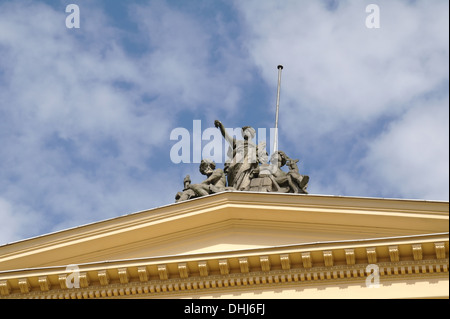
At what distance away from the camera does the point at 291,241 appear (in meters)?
21.1

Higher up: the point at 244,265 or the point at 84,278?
the point at 244,265

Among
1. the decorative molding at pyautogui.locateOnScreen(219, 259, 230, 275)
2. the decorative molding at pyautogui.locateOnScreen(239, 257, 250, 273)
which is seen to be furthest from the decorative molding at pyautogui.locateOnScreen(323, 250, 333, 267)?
the decorative molding at pyautogui.locateOnScreen(219, 259, 230, 275)

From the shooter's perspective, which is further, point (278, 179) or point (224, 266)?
point (278, 179)

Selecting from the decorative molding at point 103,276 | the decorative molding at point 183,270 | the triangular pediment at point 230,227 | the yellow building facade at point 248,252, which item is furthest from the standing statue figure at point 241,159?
the decorative molding at point 103,276

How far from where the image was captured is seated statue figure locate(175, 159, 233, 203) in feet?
75.2

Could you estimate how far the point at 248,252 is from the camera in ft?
66.4

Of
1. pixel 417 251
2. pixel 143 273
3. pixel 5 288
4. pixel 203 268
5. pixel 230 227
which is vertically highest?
pixel 230 227

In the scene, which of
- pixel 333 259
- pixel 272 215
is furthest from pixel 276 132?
pixel 333 259

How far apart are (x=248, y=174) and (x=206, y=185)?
1097mm

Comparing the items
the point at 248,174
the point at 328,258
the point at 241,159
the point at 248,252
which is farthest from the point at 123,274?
the point at 241,159

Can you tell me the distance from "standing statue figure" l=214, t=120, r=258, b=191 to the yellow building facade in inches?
68.3

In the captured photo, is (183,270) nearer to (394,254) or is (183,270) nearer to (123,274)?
(123,274)

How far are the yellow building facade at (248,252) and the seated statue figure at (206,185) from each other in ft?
3.86
